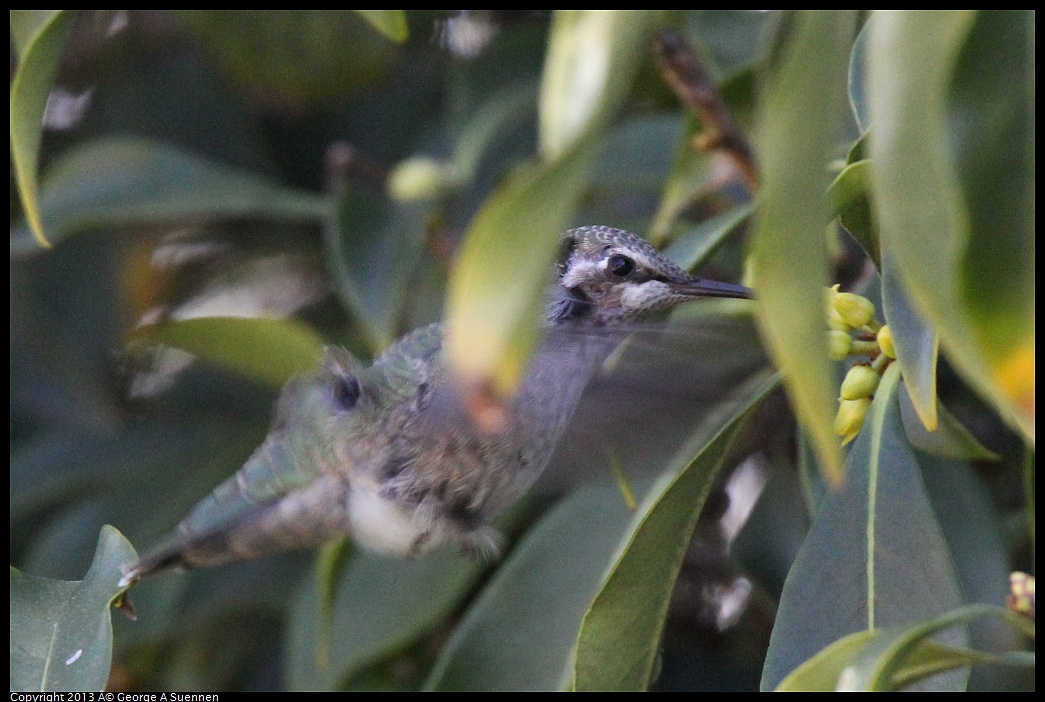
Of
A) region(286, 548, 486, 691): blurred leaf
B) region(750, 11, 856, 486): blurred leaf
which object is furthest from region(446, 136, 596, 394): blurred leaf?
region(286, 548, 486, 691): blurred leaf

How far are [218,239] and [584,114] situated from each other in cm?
268

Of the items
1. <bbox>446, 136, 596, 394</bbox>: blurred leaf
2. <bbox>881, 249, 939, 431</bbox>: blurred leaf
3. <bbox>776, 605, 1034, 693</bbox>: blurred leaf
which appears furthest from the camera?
<bbox>881, 249, 939, 431</bbox>: blurred leaf

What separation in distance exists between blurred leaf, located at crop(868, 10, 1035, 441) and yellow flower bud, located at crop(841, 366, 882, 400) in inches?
20.3

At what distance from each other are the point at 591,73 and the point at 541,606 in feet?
4.17

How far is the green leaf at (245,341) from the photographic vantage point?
158cm

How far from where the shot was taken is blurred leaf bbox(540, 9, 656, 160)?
73 cm

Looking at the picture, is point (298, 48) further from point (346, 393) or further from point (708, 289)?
point (708, 289)

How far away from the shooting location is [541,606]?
1880 millimetres

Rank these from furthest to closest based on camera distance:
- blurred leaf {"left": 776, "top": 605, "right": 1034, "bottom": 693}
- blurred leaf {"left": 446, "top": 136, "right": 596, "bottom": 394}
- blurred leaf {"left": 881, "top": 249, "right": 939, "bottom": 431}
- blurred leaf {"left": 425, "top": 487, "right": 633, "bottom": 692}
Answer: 1. blurred leaf {"left": 425, "top": 487, "right": 633, "bottom": 692}
2. blurred leaf {"left": 881, "top": 249, "right": 939, "bottom": 431}
3. blurred leaf {"left": 776, "top": 605, "right": 1034, "bottom": 693}
4. blurred leaf {"left": 446, "top": 136, "right": 596, "bottom": 394}

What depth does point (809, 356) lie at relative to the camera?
70cm

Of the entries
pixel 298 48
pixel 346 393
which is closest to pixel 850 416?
pixel 346 393

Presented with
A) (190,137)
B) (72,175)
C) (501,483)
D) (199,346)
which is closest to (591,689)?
(501,483)

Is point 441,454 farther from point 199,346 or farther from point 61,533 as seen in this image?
point 61,533

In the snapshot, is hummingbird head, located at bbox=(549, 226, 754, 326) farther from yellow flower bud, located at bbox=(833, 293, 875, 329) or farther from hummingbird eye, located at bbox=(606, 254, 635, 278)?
yellow flower bud, located at bbox=(833, 293, 875, 329)
